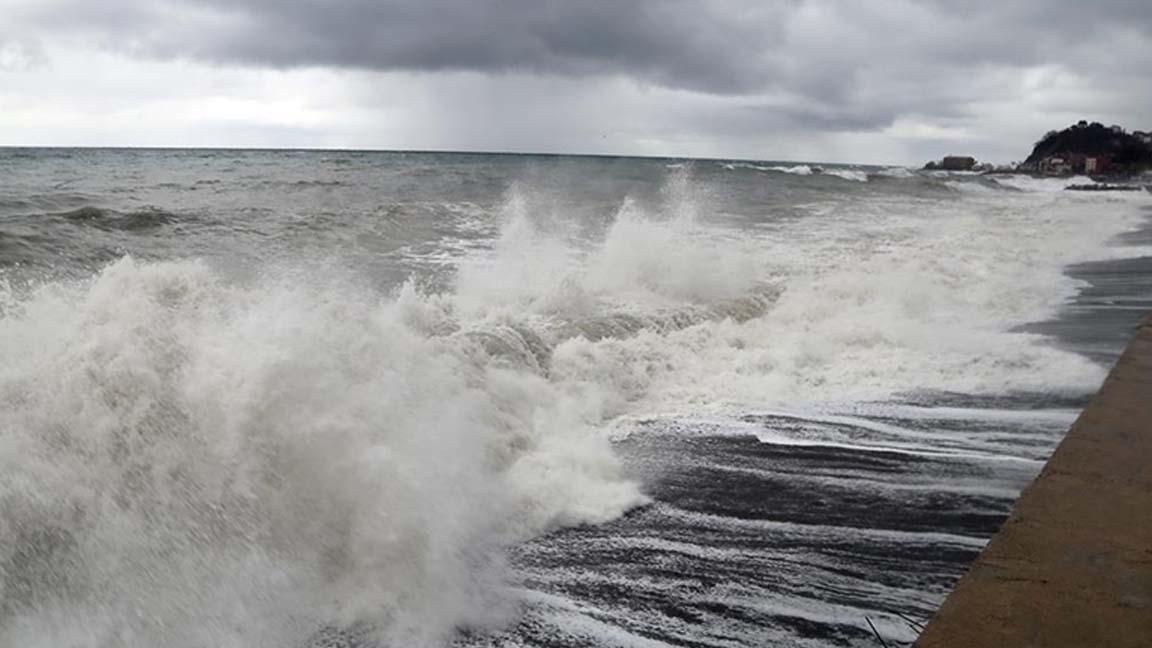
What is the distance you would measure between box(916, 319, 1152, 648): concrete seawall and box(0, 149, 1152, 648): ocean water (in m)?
0.57

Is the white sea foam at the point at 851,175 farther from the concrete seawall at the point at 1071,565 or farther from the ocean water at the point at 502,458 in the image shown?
the concrete seawall at the point at 1071,565

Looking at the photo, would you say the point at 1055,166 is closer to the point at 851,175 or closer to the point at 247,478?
the point at 851,175

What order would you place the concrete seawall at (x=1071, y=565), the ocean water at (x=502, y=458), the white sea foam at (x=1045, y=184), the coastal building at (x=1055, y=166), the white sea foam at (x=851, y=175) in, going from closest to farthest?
1. the concrete seawall at (x=1071, y=565)
2. the ocean water at (x=502, y=458)
3. the white sea foam at (x=1045, y=184)
4. the white sea foam at (x=851, y=175)
5. the coastal building at (x=1055, y=166)

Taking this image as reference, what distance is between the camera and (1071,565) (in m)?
2.75

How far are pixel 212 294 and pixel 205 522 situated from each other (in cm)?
267

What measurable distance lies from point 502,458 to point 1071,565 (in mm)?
3101

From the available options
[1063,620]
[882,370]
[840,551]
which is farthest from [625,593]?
[882,370]

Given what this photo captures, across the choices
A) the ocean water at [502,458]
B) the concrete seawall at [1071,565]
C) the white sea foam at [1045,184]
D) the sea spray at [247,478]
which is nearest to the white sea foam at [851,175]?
the white sea foam at [1045,184]

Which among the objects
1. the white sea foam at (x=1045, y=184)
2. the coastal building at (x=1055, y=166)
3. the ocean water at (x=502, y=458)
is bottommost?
the ocean water at (x=502, y=458)

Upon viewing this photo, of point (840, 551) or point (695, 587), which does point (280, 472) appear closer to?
point (695, 587)

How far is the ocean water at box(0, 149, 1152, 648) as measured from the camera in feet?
11.2

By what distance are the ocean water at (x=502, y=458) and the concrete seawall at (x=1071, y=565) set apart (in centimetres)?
57

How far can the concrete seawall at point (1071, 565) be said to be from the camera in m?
2.38

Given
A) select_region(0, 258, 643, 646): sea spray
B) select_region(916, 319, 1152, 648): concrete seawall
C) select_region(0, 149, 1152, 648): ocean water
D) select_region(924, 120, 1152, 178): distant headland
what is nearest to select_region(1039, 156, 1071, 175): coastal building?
select_region(924, 120, 1152, 178): distant headland
